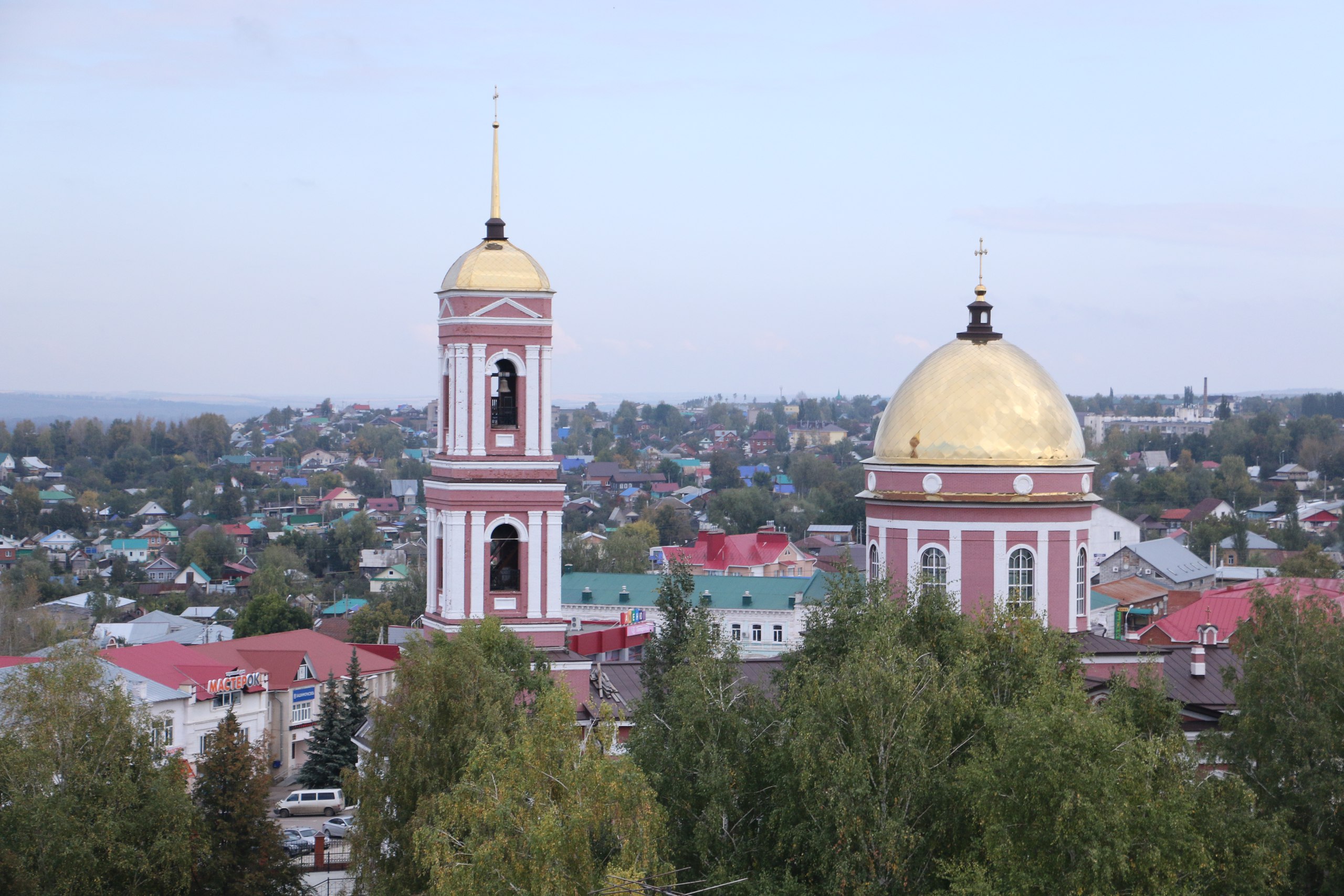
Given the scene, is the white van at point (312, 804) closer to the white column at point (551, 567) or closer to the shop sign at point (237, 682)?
A: the shop sign at point (237, 682)

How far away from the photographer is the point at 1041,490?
28.2 meters

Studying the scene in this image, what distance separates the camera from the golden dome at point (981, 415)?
28.3 meters

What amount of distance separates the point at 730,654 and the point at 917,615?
103 inches

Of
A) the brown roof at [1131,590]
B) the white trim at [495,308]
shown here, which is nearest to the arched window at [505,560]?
the white trim at [495,308]

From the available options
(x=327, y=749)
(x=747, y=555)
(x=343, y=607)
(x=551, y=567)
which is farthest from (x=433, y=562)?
(x=343, y=607)

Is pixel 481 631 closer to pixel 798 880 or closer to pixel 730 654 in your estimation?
pixel 730 654

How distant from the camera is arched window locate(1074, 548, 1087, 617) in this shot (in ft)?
94.2

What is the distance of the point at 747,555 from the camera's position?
80750 mm

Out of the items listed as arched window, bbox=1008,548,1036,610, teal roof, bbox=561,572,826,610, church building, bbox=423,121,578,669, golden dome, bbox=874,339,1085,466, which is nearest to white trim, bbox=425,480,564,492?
church building, bbox=423,121,578,669

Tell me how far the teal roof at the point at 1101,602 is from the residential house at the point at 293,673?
27.6m

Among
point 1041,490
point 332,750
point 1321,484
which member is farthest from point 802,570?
point 1321,484

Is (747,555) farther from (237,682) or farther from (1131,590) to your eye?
(237,682)

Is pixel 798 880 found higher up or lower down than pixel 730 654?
lower down

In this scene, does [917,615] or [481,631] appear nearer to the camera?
[917,615]
